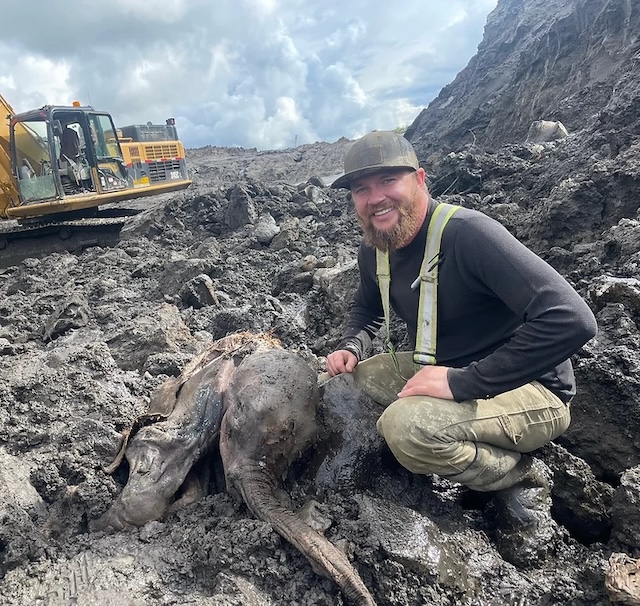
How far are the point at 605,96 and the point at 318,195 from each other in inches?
274

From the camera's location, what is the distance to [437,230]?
8.64ft

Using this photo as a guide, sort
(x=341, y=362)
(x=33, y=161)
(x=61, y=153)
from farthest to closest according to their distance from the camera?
(x=61, y=153) < (x=33, y=161) < (x=341, y=362)

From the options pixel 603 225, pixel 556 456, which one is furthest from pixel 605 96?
pixel 556 456

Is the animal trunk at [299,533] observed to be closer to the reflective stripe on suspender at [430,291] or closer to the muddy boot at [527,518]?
the muddy boot at [527,518]

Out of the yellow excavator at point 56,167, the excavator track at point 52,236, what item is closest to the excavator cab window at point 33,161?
the yellow excavator at point 56,167

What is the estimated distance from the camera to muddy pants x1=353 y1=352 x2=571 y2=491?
8.10 ft

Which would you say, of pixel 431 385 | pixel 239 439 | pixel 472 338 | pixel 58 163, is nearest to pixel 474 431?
pixel 431 385

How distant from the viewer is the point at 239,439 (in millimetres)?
2781

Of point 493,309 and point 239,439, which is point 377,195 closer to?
point 493,309

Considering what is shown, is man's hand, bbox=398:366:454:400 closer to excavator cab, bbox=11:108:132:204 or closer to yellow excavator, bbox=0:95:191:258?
yellow excavator, bbox=0:95:191:258

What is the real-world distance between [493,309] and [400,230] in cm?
61

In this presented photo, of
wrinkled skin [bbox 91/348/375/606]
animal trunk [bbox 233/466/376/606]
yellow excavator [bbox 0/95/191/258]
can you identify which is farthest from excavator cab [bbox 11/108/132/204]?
animal trunk [bbox 233/466/376/606]

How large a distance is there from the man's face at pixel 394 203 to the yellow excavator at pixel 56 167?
9.87m

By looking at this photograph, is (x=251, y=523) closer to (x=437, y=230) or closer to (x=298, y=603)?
(x=298, y=603)
